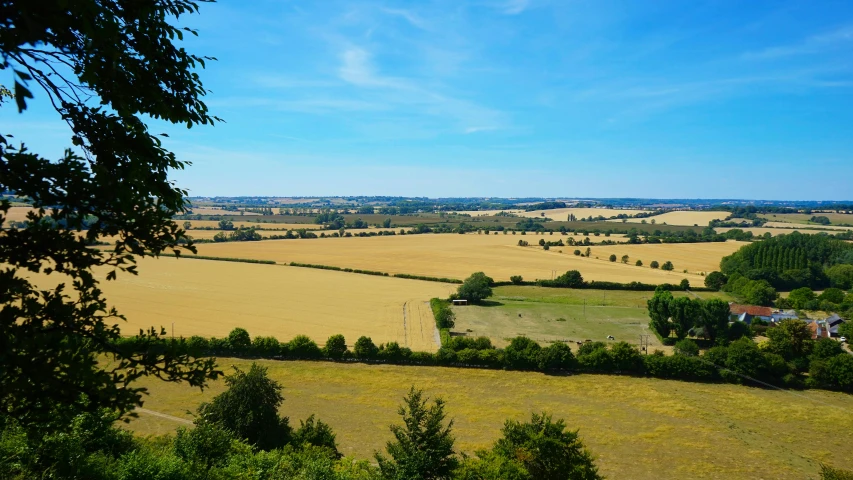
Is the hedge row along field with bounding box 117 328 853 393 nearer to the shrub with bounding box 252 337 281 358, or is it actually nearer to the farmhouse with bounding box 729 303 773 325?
the shrub with bounding box 252 337 281 358

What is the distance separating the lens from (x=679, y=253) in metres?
86.2

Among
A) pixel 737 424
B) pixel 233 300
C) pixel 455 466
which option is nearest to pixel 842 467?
pixel 737 424

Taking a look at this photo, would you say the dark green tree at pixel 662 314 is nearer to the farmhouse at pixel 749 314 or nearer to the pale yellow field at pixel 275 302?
the farmhouse at pixel 749 314

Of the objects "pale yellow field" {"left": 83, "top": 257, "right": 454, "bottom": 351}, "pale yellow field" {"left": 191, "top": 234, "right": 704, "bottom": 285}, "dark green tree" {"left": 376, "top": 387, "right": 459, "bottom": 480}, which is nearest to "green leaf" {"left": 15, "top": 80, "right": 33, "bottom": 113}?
"dark green tree" {"left": 376, "top": 387, "right": 459, "bottom": 480}

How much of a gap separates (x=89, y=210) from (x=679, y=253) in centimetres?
9614

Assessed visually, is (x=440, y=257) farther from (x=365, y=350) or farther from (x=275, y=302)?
(x=365, y=350)

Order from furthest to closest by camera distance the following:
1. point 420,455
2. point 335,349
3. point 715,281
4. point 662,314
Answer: point 715,281 → point 662,314 → point 335,349 → point 420,455

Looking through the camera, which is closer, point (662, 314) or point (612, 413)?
point (612, 413)

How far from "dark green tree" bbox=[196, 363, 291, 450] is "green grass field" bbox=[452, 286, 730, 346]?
20.9 m

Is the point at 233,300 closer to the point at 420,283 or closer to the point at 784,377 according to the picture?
the point at 420,283

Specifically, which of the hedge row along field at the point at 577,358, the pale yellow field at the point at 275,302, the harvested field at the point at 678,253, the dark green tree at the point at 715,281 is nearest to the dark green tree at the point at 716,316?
the hedge row along field at the point at 577,358

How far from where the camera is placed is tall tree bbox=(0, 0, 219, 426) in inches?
154

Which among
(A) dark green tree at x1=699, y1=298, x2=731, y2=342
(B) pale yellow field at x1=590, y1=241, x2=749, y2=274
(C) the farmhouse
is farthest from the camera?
(B) pale yellow field at x1=590, y1=241, x2=749, y2=274

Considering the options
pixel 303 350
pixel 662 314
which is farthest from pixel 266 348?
pixel 662 314
